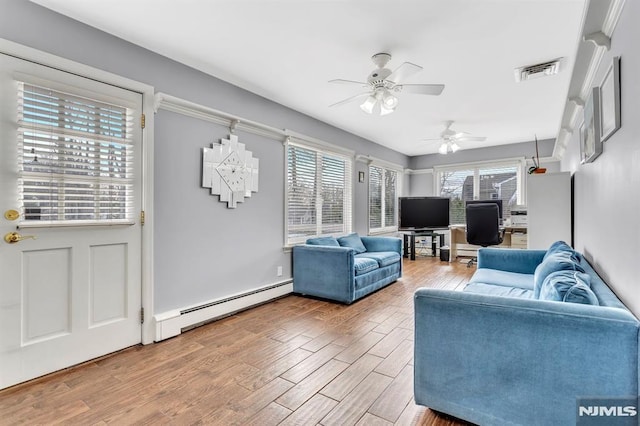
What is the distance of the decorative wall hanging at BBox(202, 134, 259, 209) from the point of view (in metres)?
3.11

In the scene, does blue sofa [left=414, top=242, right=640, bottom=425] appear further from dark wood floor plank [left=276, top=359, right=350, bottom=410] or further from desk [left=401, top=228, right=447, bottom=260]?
desk [left=401, top=228, right=447, bottom=260]

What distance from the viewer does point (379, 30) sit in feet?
7.82

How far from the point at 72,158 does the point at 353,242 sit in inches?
137

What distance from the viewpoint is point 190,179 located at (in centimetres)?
297

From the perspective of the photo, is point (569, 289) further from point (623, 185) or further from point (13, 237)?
point (13, 237)

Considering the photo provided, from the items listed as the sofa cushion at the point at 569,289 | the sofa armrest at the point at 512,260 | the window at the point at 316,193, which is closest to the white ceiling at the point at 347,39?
the window at the point at 316,193

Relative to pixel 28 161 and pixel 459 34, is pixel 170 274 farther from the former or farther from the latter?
pixel 459 34

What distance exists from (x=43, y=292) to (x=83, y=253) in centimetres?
33

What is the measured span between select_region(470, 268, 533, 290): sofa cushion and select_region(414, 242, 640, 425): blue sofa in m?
0.91

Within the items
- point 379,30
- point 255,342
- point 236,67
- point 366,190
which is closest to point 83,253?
point 255,342

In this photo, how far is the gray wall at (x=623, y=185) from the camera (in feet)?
4.35

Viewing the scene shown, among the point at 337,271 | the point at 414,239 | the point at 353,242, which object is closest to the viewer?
the point at 337,271

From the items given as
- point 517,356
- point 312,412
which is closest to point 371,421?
point 312,412

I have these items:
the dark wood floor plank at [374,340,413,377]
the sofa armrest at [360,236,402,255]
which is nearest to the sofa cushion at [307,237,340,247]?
the sofa armrest at [360,236,402,255]
